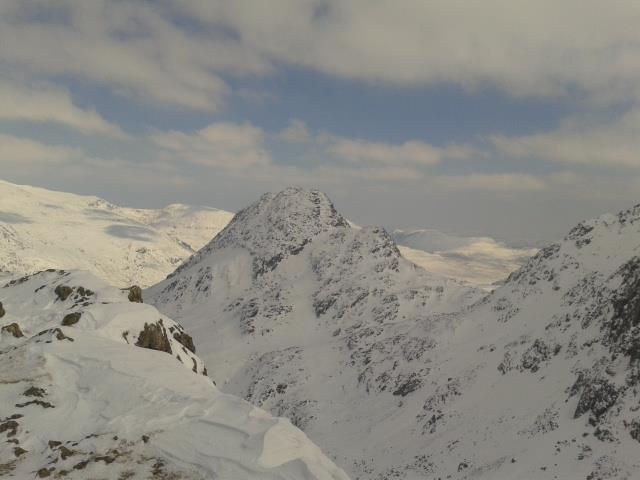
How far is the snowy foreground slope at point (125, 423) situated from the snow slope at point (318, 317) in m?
39.0

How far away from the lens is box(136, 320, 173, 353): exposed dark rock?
110ft

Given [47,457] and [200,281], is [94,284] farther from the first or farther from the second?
[200,281]

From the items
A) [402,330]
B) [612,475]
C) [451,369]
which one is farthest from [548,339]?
[402,330]

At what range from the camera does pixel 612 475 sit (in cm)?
2944

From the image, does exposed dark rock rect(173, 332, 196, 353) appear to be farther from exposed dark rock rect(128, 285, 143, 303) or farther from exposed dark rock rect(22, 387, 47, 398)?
exposed dark rock rect(22, 387, 47, 398)

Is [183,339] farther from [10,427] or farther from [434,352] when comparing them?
[434,352]

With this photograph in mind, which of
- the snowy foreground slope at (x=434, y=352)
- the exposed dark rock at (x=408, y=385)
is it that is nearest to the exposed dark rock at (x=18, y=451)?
the snowy foreground slope at (x=434, y=352)

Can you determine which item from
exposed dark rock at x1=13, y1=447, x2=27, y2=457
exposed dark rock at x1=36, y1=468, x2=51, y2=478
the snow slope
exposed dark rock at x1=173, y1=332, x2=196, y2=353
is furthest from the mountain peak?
exposed dark rock at x1=36, y1=468, x2=51, y2=478

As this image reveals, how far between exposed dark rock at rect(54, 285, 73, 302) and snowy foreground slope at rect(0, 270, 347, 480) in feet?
57.0

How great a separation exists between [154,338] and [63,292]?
57.0 feet

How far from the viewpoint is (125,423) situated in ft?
55.0

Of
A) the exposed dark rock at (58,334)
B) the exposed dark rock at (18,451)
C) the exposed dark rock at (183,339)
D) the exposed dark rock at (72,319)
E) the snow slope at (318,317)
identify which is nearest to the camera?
the exposed dark rock at (18,451)

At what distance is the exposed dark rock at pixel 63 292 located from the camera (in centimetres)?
4481

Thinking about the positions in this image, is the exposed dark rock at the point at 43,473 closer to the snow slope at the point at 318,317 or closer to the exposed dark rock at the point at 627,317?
the exposed dark rock at the point at 627,317
